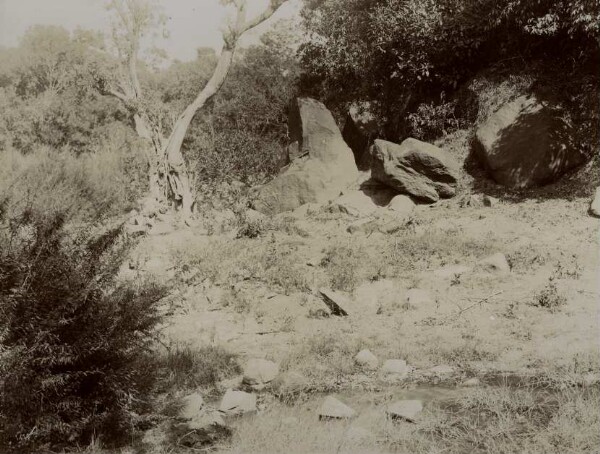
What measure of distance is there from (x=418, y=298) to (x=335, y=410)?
3.09 meters

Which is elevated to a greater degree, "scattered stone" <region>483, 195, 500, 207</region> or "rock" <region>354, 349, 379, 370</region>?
"scattered stone" <region>483, 195, 500, 207</region>

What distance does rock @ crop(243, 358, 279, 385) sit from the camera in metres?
5.50

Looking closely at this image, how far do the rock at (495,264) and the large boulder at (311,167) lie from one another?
5.16m

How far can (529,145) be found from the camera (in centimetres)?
1082

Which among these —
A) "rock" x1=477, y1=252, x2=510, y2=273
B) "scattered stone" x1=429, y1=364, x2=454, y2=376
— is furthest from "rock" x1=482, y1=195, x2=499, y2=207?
"scattered stone" x1=429, y1=364, x2=454, y2=376

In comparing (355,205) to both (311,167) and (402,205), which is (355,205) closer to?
(402,205)

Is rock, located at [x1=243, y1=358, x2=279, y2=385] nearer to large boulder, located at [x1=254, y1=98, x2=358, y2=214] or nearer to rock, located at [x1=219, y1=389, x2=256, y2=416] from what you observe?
rock, located at [x1=219, y1=389, x2=256, y2=416]

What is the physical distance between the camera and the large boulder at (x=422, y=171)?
444 inches

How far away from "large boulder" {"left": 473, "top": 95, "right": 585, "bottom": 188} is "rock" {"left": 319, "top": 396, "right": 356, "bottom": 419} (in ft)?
25.1

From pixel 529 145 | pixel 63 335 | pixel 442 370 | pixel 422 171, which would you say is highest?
pixel 529 145

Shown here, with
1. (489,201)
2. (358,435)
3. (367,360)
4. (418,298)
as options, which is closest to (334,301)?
(418,298)

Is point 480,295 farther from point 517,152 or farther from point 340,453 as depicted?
point 517,152

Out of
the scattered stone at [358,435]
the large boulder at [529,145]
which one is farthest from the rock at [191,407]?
the large boulder at [529,145]

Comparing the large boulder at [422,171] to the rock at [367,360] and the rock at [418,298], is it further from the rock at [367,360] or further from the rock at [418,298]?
the rock at [367,360]
